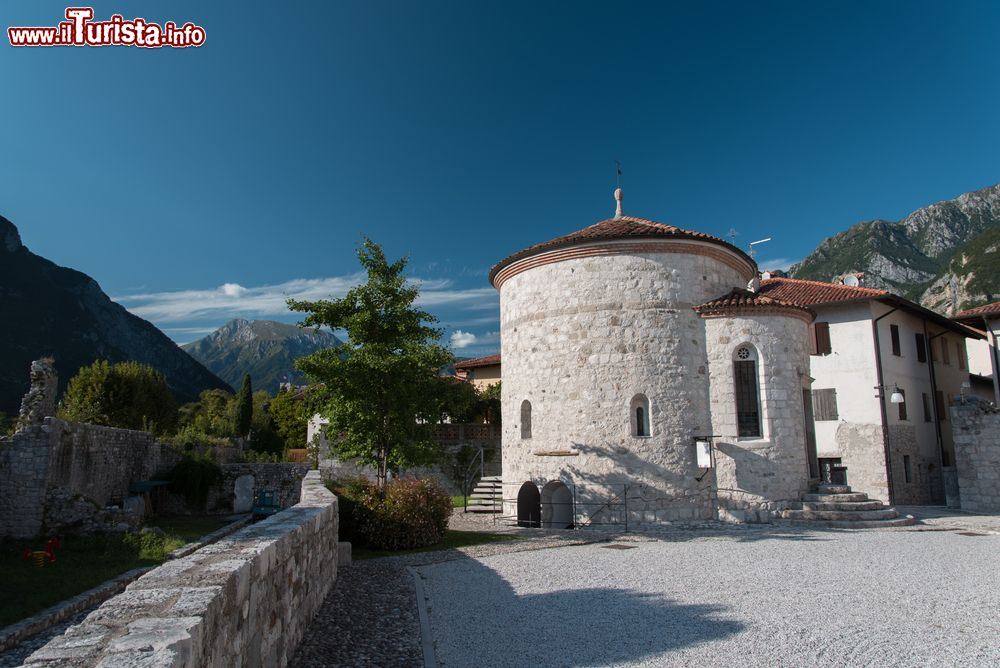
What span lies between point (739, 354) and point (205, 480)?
20334 mm

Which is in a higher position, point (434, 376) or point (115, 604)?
point (434, 376)

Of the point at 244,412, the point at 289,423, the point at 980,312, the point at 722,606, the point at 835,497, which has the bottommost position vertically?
the point at 722,606

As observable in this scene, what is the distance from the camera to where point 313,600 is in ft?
23.7

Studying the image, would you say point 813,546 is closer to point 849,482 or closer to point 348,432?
point 348,432

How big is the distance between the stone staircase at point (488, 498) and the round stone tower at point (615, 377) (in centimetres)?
195

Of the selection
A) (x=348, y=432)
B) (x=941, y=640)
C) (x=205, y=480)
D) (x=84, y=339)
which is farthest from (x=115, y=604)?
(x=84, y=339)

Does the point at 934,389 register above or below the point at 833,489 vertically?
above

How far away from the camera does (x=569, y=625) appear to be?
713 centimetres

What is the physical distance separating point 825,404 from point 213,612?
987 inches

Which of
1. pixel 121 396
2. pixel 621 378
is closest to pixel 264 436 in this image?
pixel 121 396

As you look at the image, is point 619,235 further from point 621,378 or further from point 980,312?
point 980,312

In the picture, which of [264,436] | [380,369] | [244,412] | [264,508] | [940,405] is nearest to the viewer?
[380,369]

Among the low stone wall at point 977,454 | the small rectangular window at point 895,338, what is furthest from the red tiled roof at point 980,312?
the low stone wall at point 977,454

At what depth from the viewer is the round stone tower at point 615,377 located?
55.8ft
